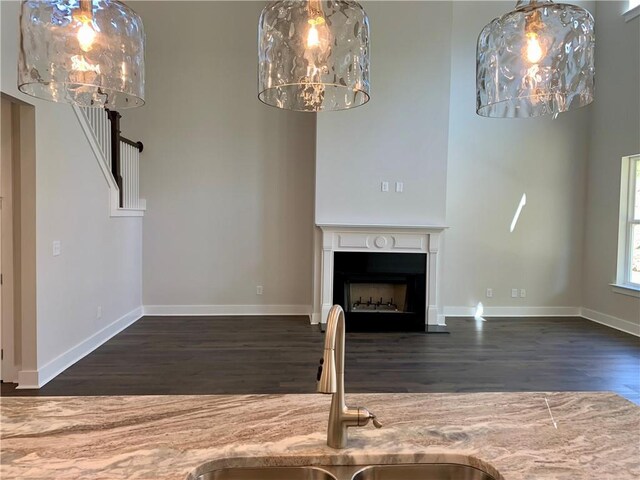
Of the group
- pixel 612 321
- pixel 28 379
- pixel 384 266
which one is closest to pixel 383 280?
pixel 384 266

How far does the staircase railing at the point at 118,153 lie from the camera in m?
4.31

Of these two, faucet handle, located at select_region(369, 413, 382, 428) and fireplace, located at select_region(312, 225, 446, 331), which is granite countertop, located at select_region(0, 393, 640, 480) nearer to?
faucet handle, located at select_region(369, 413, 382, 428)

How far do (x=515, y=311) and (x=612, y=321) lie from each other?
113 cm

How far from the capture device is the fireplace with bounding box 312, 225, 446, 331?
5211 mm

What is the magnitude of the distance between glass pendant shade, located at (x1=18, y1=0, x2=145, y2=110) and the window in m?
5.92

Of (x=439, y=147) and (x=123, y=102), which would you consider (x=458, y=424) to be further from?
(x=439, y=147)

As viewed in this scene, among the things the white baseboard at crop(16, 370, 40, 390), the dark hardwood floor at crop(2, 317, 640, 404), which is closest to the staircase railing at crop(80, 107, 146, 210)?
the dark hardwood floor at crop(2, 317, 640, 404)

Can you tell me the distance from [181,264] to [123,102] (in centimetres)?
452

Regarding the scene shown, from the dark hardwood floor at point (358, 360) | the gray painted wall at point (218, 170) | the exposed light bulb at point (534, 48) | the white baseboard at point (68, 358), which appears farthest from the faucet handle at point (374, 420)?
the gray painted wall at point (218, 170)

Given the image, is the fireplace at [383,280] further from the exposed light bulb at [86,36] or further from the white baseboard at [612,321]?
the exposed light bulb at [86,36]

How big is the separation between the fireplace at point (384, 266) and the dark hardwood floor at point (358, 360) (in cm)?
35

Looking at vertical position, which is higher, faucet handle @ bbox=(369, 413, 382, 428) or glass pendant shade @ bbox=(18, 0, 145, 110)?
glass pendant shade @ bbox=(18, 0, 145, 110)

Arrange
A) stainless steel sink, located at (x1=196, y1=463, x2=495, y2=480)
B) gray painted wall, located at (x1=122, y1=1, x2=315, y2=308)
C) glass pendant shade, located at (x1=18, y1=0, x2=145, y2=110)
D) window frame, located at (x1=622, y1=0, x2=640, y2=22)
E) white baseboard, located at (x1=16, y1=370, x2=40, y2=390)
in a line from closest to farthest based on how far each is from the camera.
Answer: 1. stainless steel sink, located at (x1=196, y1=463, x2=495, y2=480)
2. glass pendant shade, located at (x1=18, y1=0, x2=145, y2=110)
3. white baseboard, located at (x1=16, y1=370, x2=40, y2=390)
4. window frame, located at (x1=622, y1=0, x2=640, y2=22)
5. gray painted wall, located at (x1=122, y1=1, x2=315, y2=308)

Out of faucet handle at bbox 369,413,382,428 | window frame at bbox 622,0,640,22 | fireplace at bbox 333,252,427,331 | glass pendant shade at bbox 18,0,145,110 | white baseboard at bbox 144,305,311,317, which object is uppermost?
window frame at bbox 622,0,640,22
